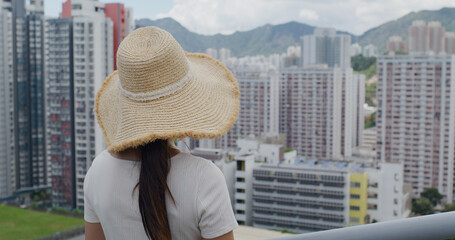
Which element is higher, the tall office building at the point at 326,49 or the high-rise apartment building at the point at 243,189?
the tall office building at the point at 326,49

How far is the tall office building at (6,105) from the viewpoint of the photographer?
787 cm

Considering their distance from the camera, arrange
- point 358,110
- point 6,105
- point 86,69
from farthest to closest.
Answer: point 358,110 → point 6,105 → point 86,69

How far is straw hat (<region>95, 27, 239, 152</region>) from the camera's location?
0.34 m

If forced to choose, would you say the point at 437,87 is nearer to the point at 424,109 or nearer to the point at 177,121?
the point at 424,109

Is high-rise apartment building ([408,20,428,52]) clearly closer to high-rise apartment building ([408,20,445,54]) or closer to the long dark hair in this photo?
high-rise apartment building ([408,20,445,54])

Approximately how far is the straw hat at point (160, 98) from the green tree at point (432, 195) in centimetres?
786

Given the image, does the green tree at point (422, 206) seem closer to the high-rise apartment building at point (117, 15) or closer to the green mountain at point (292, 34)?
the green mountain at point (292, 34)

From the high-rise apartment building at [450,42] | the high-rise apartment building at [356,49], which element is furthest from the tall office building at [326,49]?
the high-rise apartment building at [450,42]

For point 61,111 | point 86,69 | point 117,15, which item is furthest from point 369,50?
point 61,111

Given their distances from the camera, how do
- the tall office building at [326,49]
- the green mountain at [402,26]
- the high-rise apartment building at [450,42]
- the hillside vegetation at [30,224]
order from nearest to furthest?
the hillside vegetation at [30,224]
the high-rise apartment building at [450,42]
the green mountain at [402,26]
the tall office building at [326,49]

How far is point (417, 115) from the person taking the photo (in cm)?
914

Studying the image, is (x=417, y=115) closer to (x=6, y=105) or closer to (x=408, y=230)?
(x=6, y=105)

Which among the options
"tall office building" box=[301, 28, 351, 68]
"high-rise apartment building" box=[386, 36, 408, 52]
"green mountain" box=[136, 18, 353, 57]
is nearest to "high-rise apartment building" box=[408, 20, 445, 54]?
"high-rise apartment building" box=[386, 36, 408, 52]

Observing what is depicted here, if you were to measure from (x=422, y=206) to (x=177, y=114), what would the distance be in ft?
24.2
